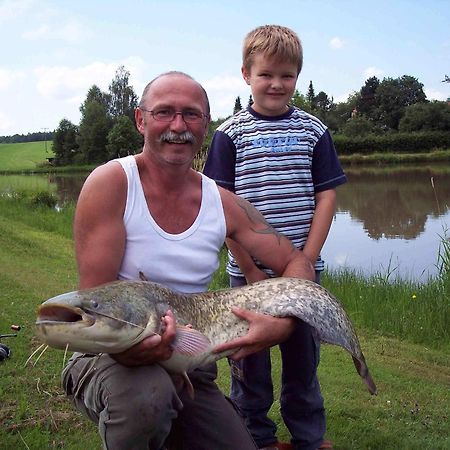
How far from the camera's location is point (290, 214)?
3.40 m

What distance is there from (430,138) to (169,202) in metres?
52.6

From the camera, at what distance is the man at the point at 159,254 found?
2.38m

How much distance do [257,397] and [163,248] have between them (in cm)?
131

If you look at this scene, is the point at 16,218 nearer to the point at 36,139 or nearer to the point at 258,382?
the point at 258,382

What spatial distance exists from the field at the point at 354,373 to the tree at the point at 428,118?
2021 inches

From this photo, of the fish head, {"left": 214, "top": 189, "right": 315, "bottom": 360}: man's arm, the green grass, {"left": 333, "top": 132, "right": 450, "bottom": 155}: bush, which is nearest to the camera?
the fish head

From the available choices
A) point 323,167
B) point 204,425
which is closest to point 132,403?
point 204,425

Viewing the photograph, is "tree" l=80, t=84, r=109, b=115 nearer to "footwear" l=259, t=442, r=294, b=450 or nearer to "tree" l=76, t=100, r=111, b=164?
"tree" l=76, t=100, r=111, b=164

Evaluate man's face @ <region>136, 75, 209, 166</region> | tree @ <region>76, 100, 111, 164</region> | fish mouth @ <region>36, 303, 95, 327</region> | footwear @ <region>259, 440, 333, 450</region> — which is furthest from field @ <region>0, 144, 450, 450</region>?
tree @ <region>76, 100, 111, 164</region>

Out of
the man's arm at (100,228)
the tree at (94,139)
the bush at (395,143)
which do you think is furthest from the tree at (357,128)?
the man's arm at (100,228)

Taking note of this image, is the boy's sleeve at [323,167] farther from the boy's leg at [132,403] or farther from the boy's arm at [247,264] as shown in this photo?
the boy's leg at [132,403]

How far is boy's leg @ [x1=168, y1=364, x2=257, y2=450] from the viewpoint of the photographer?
274 centimetres

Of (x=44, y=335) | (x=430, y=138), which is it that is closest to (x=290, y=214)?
(x=44, y=335)

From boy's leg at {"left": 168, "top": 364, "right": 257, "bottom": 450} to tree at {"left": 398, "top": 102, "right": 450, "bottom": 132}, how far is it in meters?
56.3
